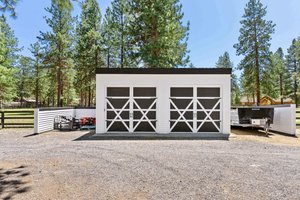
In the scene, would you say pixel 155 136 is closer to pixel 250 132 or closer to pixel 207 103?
pixel 207 103

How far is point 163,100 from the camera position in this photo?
1040 cm

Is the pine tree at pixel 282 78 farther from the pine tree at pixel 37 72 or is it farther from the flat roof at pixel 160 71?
the pine tree at pixel 37 72

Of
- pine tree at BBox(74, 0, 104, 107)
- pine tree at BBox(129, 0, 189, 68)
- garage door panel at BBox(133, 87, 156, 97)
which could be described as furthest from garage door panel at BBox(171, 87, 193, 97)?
pine tree at BBox(74, 0, 104, 107)

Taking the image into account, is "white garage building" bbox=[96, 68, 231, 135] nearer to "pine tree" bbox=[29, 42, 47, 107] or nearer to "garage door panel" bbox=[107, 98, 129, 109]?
"garage door panel" bbox=[107, 98, 129, 109]

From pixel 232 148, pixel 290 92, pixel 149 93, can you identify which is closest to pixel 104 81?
pixel 149 93

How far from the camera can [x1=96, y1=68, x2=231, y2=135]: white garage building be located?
34.0 feet

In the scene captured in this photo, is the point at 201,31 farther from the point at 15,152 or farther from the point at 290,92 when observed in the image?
the point at 290,92

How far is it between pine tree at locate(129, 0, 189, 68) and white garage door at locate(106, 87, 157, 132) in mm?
8060

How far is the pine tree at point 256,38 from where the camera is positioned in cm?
2578

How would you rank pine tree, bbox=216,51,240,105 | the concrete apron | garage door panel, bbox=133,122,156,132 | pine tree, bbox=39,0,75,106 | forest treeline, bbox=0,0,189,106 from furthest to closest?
pine tree, bbox=216,51,240,105 → pine tree, bbox=39,0,75,106 → forest treeline, bbox=0,0,189,106 → garage door panel, bbox=133,122,156,132 → the concrete apron

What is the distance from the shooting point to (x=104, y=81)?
10.4 metres

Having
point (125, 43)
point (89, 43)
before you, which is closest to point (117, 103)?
point (125, 43)

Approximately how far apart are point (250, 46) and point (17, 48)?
33855 mm

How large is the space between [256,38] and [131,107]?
22.3m
